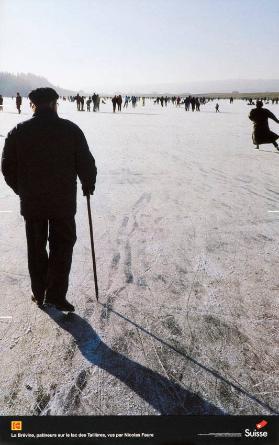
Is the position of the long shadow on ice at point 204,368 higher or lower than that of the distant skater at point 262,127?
lower

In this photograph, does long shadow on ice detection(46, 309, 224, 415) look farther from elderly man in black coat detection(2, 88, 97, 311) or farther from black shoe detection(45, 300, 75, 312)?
elderly man in black coat detection(2, 88, 97, 311)

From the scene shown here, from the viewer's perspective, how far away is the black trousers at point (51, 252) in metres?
2.81

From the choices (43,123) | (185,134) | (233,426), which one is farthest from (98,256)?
(185,134)

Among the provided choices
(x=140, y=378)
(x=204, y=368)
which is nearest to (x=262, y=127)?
(x=204, y=368)

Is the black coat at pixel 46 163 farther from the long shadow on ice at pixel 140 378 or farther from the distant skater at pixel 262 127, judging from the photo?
the distant skater at pixel 262 127

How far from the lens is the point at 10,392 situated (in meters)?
2.25

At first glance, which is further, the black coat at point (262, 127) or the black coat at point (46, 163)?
the black coat at point (262, 127)

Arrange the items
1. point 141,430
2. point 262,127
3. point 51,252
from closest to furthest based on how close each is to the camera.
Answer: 1. point 141,430
2. point 51,252
3. point 262,127

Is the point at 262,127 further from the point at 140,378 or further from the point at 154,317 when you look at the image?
the point at 140,378

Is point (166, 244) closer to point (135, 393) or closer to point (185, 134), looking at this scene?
point (135, 393)

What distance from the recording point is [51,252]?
290 cm

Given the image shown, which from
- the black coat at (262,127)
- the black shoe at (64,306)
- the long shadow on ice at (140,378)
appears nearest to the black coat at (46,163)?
the black shoe at (64,306)

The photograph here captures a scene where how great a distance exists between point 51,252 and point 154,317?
87 centimetres

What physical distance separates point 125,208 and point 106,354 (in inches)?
121
